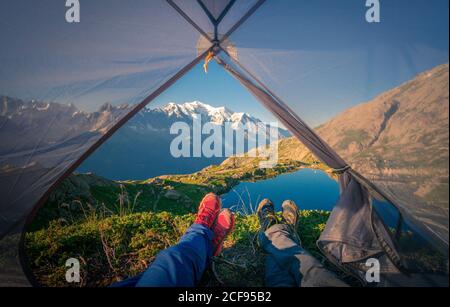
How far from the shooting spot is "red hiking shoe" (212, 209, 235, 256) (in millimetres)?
1682

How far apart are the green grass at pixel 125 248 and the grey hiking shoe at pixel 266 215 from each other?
0.14 metres

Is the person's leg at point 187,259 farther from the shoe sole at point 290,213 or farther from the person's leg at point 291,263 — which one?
the shoe sole at point 290,213

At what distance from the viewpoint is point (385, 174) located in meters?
1.08

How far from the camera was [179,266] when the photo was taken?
118cm

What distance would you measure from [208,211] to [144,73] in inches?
52.4

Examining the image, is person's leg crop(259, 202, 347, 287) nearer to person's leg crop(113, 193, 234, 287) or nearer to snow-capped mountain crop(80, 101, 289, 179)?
person's leg crop(113, 193, 234, 287)

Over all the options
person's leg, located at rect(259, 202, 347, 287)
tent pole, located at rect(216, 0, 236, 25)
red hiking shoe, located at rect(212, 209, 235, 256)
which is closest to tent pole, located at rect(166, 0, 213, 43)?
tent pole, located at rect(216, 0, 236, 25)

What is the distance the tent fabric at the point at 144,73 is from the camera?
119 cm

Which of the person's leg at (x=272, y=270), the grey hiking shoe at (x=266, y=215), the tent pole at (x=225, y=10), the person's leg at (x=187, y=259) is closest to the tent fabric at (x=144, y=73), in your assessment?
the tent pole at (x=225, y=10)

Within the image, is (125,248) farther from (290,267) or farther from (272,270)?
(290,267)

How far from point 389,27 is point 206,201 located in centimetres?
183

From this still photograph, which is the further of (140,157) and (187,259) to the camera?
(140,157)

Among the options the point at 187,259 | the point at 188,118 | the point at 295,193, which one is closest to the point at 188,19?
the point at 187,259

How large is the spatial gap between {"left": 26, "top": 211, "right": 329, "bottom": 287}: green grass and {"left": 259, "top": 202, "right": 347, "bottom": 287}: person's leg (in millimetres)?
150
